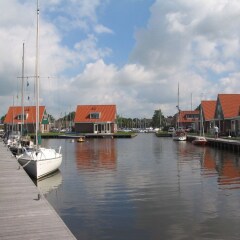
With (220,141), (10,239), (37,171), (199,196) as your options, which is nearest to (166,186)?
(199,196)

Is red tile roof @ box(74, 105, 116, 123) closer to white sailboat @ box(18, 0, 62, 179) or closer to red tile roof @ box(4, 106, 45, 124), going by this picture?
red tile roof @ box(4, 106, 45, 124)

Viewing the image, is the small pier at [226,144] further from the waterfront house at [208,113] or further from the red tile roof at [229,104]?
the waterfront house at [208,113]

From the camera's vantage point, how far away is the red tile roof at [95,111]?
90.1 metres

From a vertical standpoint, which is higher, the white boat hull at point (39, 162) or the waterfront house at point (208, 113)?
the waterfront house at point (208, 113)

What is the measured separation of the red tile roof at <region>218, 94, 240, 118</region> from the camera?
65625 mm

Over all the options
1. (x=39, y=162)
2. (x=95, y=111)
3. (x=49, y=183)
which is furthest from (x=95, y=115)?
(x=49, y=183)

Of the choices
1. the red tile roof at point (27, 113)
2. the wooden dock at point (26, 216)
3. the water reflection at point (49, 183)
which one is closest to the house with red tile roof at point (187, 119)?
the red tile roof at point (27, 113)

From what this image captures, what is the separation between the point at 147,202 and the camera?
50.4ft

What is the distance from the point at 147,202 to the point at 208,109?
2779 inches

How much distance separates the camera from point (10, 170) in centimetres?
2005

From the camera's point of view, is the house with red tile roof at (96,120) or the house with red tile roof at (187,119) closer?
the house with red tile roof at (96,120)

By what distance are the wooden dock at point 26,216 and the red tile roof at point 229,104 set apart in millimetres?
54455

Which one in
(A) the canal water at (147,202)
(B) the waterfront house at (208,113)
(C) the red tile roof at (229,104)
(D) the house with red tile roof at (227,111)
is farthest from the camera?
(B) the waterfront house at (208,113)

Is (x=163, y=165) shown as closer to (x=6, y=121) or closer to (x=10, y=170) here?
(x=10, y=170)
